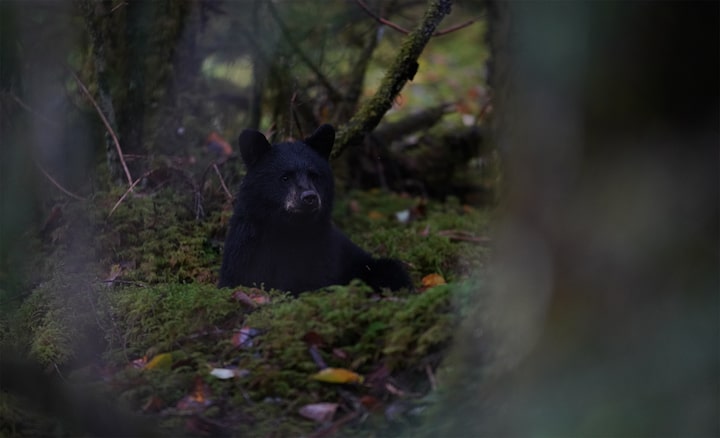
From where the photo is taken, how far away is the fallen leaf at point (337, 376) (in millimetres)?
4207

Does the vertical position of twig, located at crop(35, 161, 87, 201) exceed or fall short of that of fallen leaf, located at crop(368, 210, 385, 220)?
it falls short

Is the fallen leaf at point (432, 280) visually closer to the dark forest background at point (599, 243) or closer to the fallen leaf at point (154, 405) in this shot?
the dark forest background at point (599, 243)

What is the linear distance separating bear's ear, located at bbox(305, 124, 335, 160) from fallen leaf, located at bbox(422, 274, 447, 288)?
1.34 metres

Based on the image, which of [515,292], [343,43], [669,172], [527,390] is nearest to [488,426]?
[527,390]

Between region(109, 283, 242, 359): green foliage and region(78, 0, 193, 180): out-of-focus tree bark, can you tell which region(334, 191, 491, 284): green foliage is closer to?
region(78, 0, 193, 180): out-of-focus tree bark

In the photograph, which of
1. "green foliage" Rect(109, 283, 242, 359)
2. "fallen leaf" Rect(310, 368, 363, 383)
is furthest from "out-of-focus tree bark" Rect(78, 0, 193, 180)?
"fallen leaf" Rect(310, 368, 363, 383)

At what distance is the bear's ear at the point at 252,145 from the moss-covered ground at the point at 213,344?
3.49 ft

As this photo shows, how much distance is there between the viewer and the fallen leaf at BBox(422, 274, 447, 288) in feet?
23.3

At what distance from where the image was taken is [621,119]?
3.00 m

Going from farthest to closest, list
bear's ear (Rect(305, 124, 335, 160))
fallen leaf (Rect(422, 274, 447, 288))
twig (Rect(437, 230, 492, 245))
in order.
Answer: twig (Rect(437, 230, 492, 245)) < fallen leaf (Rect(422, 274, 447, 288)) < bear's ear (Rect(305, 124, 335, 160))

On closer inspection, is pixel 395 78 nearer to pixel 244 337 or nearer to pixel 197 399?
pixel 244 337

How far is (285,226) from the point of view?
648 cm

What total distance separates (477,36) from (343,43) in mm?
8890

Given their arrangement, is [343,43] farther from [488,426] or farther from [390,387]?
[488,426]
